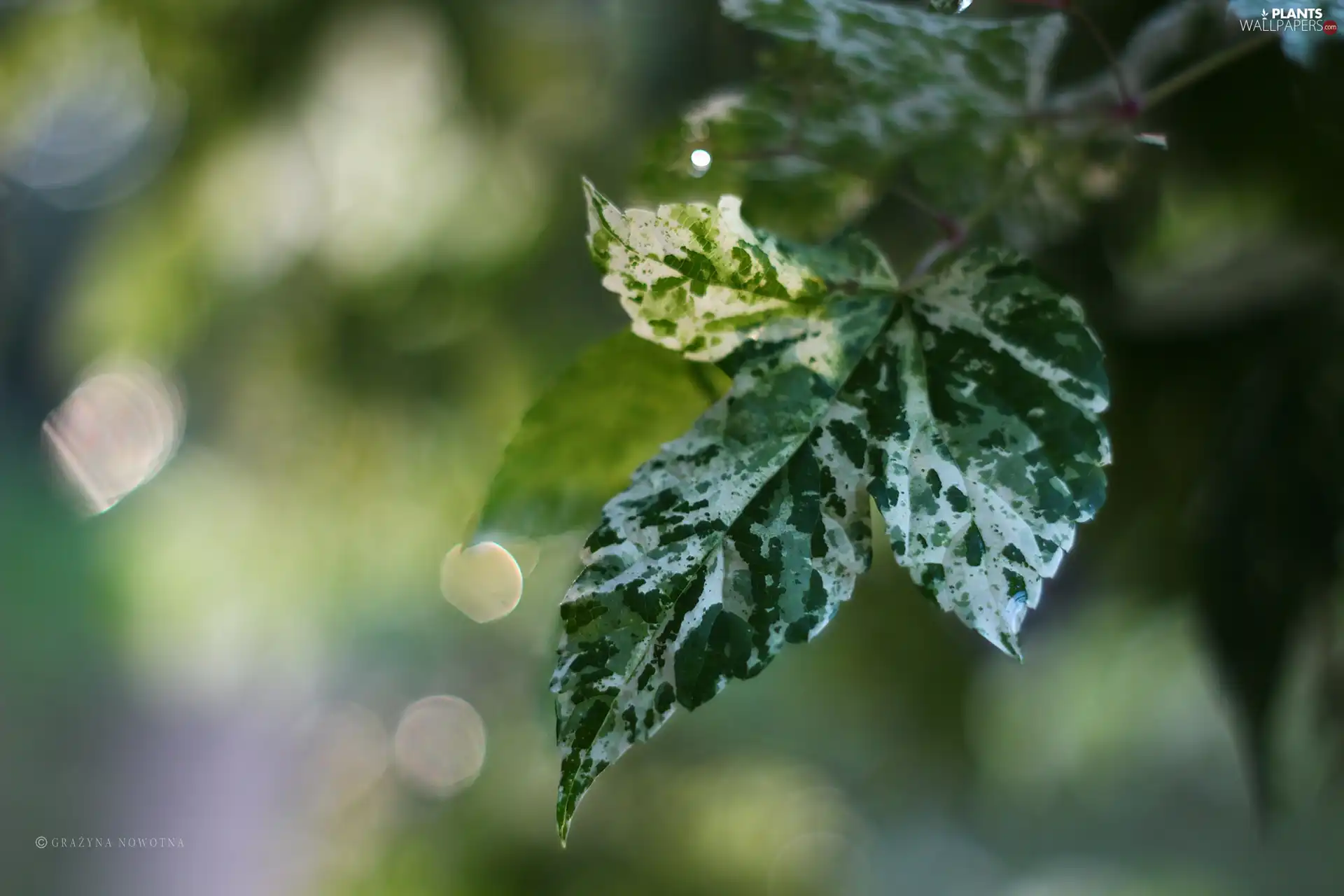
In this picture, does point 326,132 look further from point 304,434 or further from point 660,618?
point 660,618

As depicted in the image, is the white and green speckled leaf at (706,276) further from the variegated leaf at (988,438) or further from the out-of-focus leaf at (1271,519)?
the out-of-focus leaf at (1271,519)

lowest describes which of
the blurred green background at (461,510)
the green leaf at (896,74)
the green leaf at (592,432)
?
the blurred green background at (461,510)

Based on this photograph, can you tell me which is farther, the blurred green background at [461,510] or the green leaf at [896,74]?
the blurred green background at [461,510]

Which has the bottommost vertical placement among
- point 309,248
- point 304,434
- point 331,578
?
point 331,578

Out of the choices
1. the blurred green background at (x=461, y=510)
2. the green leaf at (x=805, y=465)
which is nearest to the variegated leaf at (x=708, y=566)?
the green leaf at (x=805, y=465)

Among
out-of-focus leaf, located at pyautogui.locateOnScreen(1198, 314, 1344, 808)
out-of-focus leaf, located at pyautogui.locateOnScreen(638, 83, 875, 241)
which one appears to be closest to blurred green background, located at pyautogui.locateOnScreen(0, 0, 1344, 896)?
out-of-focus leaf, located at pyautogui.locateOnScreen(1198, 314, 1344, 808)

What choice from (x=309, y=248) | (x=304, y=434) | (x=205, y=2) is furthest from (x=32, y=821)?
(x=205, y=2)
